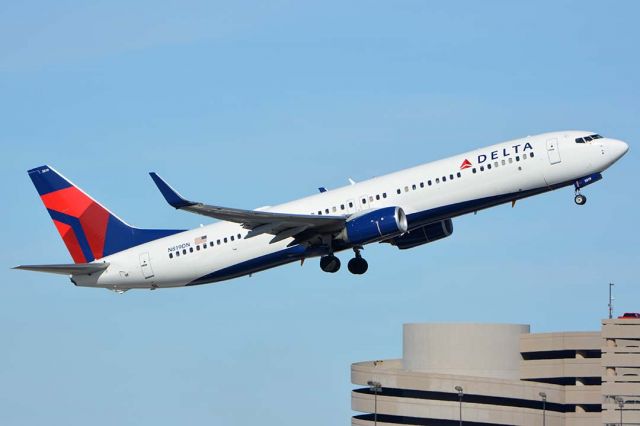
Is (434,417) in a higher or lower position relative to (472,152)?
lower

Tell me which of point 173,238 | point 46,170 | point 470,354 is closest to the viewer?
point 173,238

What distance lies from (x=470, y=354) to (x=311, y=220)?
68.6 metres

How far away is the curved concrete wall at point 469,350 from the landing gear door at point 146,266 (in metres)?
63.3

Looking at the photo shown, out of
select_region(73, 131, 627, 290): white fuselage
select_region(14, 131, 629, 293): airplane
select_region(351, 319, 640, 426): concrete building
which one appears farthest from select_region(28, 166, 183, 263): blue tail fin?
select_region(351, 319, 640, 426): concrete building

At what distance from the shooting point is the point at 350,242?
69500mm

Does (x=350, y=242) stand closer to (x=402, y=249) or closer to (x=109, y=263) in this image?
(x=402, y=249)

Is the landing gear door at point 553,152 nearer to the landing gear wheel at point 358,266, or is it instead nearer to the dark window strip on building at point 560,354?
the landing gear wheel at point 358,266

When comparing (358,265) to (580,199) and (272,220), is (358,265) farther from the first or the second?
(580,199)

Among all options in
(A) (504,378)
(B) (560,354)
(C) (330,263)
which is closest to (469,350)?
(A) (504,378)

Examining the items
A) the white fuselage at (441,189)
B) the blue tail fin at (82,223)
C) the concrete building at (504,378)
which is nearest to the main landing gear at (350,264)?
the white fuselage at (441,189)

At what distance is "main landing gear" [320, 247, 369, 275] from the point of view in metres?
73.6

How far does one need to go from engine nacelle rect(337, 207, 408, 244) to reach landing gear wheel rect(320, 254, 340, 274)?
4.14m

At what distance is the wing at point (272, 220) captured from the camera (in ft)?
212

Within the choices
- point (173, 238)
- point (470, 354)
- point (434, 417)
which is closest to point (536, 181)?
point (173, 238)
